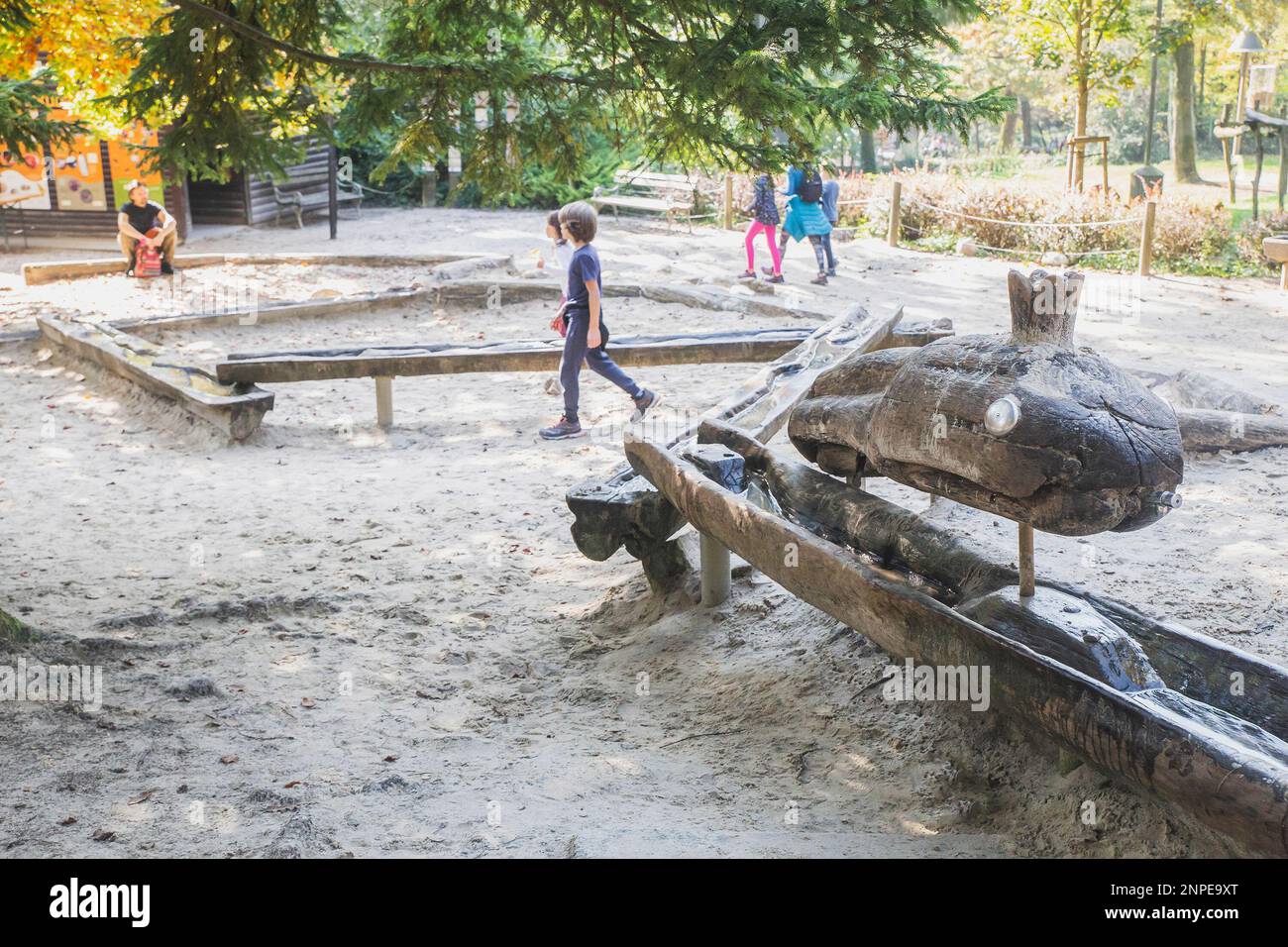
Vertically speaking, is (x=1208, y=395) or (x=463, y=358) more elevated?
(x=463, y=358)

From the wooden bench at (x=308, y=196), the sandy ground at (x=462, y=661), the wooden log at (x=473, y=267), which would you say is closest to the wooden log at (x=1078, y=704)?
the sandy ground at (x=462, y=661)

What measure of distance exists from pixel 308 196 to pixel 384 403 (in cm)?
1471

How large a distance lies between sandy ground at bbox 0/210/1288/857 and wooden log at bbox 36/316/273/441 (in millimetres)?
171

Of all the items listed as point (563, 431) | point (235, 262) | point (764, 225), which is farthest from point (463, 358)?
point (235, 262)

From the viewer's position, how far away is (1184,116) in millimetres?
23000

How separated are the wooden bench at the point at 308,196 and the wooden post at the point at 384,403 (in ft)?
41.8

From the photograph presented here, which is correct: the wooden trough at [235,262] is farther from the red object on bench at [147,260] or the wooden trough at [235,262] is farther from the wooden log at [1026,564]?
the wooden log at [1026,564]

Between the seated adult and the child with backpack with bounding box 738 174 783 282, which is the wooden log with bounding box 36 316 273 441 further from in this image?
the child with backpack with bounding box 738 174 783 282

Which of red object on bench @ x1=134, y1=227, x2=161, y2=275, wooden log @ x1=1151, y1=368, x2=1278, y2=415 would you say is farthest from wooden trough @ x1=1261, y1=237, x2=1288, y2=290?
red object on bench @ x1=134, y1=227, x2=161, y2=275

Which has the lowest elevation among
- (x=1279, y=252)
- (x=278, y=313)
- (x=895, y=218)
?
(x=278, y=313)

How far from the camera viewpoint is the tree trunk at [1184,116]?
2253 cm

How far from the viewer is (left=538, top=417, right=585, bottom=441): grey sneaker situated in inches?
339

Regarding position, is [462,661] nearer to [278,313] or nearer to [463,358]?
[463,358]

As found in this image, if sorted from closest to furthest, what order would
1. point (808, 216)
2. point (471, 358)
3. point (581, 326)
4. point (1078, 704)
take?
point (1078, 704) → point (581, 326) → point (471, 358) → point (808, 216)
